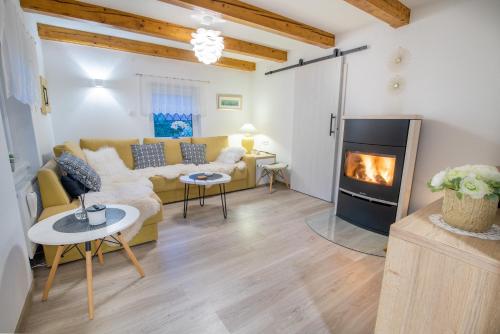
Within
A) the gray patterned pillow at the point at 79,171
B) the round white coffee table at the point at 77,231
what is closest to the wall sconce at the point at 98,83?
the gray patterned pillow at the point at 79,171

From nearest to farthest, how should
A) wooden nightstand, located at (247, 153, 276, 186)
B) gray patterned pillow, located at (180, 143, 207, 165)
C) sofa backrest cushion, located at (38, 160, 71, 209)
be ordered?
sofa backrest cushion, located at (38, 160, 71, 209) → gray patterned pillow, located at (180, 143, 207, 165) → wooden nightstand, located at (247, 153, 276, 186)

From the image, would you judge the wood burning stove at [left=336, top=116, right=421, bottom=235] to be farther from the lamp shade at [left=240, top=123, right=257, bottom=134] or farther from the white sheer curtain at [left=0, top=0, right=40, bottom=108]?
the white sheer curtain at [left=0, top=0, right=40, bottom=108]

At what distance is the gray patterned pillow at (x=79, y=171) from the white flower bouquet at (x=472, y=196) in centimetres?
284

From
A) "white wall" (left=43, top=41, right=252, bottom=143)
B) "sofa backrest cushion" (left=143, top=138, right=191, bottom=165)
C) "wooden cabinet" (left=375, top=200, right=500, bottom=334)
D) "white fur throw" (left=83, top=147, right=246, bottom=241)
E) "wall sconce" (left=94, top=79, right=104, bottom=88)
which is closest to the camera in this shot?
"wooden cabinet" (left=375, top=200, right=500, bottom=334)

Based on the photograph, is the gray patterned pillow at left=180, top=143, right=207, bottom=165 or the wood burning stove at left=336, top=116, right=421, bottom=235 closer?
the wood burning stove at left=336, top=116, right=421, bottom=235

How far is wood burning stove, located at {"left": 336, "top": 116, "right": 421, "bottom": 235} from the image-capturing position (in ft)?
7.72

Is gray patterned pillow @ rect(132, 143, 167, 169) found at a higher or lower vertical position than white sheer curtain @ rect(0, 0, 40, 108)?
lower

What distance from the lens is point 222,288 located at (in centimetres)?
176

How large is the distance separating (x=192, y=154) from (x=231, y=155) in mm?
692

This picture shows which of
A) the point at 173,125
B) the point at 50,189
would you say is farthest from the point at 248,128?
the point at 50,189

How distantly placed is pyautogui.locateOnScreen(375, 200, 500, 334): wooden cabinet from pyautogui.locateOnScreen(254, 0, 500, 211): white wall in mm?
1887

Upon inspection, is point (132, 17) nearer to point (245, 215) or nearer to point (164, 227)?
point (164, 227)

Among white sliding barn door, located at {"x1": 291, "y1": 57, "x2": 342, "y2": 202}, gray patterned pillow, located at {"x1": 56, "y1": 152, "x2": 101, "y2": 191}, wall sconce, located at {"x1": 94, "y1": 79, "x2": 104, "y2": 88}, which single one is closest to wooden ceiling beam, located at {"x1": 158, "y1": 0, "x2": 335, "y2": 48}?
white sliding barn door, located at {"x1": 291, "y1": 57, "x2": 342, "y2": 202}

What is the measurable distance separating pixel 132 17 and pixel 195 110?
1.99 metres
